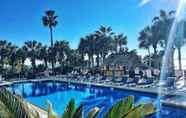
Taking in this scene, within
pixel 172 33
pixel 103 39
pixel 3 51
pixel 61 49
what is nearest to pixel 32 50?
pixel 3 51

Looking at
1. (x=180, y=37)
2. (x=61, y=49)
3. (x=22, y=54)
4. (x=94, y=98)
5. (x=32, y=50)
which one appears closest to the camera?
(x=94, y=98)

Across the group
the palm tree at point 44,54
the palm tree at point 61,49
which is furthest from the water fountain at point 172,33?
the palm tree at point 44,54

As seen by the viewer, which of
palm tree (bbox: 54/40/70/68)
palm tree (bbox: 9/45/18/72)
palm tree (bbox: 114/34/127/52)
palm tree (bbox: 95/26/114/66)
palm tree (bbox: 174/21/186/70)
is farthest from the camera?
palm tree (bbox: 114/34/127/52)

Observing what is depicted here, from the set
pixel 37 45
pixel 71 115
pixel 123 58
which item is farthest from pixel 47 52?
pixel 71 115

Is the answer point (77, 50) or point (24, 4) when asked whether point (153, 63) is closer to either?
point (77, 50)

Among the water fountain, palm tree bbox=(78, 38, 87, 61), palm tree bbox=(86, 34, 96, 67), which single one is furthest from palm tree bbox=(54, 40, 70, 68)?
the water fountain

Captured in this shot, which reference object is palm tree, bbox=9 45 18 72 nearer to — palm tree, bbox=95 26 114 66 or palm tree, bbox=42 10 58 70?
palm tree, bbox=42 10 58 70

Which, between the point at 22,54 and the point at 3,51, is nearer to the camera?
the point at 3,51

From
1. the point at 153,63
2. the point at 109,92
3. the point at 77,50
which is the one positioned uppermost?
the point at 77,50

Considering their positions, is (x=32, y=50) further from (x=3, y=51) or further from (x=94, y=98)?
(x=94, y=98)

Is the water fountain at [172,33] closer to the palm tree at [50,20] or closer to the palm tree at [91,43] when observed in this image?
the palm tree at [91,43]

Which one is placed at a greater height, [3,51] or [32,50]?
[32,50]

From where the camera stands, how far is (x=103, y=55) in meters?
36.3

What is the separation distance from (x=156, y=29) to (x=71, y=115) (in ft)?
71.5
